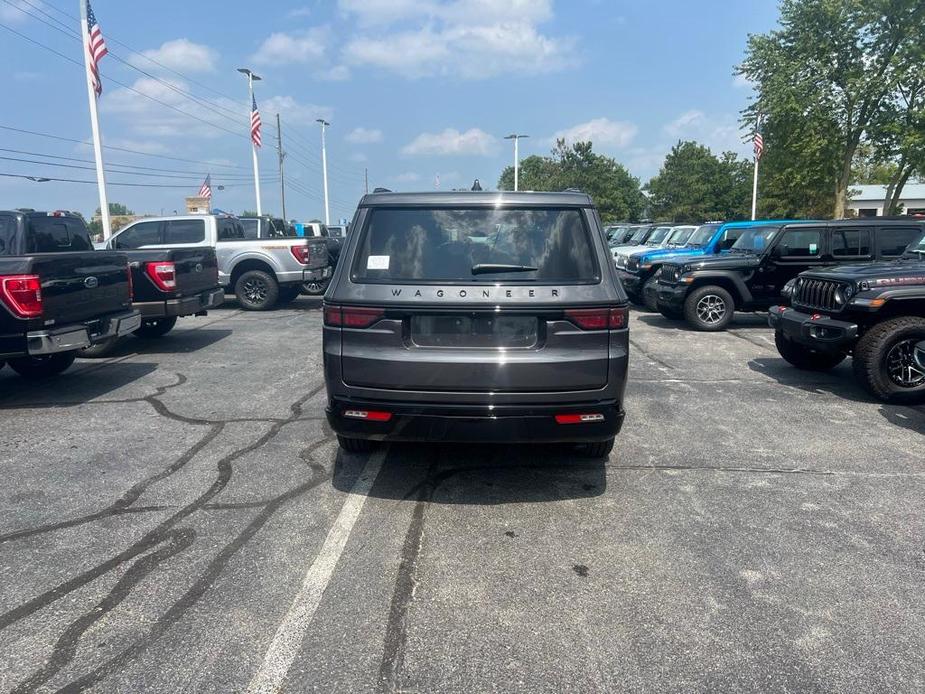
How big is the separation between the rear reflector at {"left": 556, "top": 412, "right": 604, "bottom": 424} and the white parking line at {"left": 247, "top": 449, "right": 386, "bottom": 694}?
133 centimetres

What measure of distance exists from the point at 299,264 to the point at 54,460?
9.70m

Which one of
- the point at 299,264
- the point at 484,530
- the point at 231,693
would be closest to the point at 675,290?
the point at 299,264

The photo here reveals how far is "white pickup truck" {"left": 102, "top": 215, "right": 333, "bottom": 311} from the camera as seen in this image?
13961mm

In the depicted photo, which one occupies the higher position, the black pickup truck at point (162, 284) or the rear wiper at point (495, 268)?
the rear wiper at point (495, 268)

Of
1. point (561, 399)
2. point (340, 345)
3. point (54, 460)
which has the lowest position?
point (54, 460)

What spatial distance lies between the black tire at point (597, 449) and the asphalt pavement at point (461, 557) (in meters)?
0.12

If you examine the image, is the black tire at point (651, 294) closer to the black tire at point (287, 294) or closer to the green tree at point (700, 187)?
the black tire at point (287, 294)

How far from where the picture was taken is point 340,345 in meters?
3.92

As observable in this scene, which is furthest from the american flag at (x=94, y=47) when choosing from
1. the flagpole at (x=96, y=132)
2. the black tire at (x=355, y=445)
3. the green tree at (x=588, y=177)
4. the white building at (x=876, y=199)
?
the white building at (x=876, y=199)

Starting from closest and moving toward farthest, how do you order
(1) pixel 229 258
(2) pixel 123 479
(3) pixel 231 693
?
(3) pixel 231 693, (2) pixel 123 479, (1) pixel 229 258

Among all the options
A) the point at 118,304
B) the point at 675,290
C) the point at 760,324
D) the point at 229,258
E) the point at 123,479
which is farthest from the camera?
the point at 229,258

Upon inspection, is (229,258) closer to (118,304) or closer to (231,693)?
(118,304)

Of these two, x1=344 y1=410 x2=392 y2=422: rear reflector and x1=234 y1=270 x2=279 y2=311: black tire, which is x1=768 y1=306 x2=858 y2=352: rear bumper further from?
x1=234 y1=270 x2=279 y2=311: black tire

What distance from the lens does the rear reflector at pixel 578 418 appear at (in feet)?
12.6
